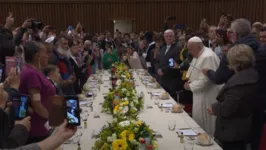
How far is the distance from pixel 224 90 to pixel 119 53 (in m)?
6.92

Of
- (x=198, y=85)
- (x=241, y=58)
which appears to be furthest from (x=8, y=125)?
(x=198, y=85)

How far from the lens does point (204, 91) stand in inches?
183

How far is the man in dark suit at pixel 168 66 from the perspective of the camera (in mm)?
6824

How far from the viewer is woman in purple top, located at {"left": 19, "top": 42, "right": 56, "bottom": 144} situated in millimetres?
3090

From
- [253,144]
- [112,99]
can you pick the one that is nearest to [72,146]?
[112,99]

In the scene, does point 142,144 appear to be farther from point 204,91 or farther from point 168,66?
point 168,66

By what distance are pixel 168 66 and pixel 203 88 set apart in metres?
2.26

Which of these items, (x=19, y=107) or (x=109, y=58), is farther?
(x=109, y=58)

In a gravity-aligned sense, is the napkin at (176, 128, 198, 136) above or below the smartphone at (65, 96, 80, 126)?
below

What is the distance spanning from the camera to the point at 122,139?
2.60 metres

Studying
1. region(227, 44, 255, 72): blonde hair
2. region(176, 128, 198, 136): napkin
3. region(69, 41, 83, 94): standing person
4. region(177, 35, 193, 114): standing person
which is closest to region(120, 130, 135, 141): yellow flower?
region(176, 128, 198, 136): napkin

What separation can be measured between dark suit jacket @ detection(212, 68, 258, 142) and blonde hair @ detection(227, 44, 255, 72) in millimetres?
62

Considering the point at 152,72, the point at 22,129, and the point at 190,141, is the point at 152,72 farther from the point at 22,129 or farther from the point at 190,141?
the point at 22,129

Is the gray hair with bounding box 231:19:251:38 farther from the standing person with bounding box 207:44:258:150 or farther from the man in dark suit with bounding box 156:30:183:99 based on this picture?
the man in dark suit with bounding box 156:30:183:99
